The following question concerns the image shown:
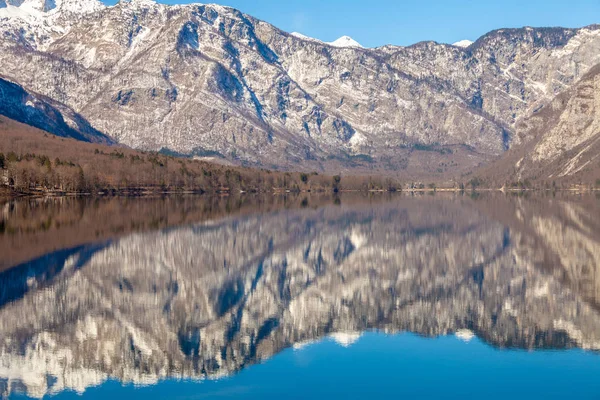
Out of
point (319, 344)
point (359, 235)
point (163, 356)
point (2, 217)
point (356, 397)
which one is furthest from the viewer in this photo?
point (2, 217)

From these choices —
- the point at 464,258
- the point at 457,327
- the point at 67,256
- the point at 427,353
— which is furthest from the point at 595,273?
the point at 67,256

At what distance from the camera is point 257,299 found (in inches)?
1881

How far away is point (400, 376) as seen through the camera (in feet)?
102

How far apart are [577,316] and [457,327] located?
24.1 ft

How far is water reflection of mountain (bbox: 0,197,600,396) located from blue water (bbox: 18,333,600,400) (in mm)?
1419

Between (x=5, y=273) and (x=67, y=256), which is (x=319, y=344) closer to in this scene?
(x=5, y=273)

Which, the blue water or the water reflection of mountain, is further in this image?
the water reflection of mountain

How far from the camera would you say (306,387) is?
29.6 metres

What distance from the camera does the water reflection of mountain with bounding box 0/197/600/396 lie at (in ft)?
112

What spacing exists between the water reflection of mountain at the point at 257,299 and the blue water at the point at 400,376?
1419mm

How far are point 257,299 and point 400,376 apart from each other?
18240 millimetres

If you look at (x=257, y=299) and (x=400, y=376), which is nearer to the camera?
(x=400, y=376)

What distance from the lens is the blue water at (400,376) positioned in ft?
94.5

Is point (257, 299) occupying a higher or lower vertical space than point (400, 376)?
higher
